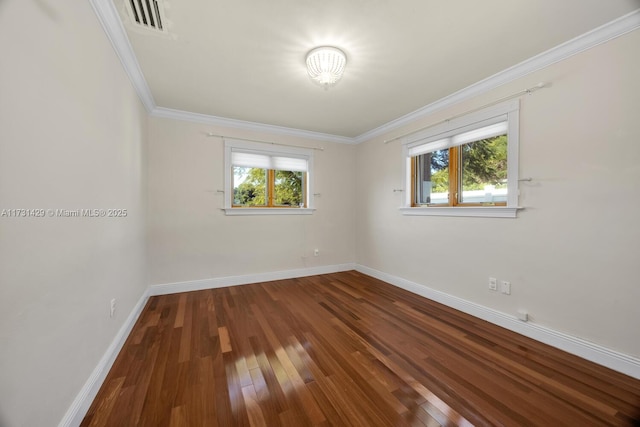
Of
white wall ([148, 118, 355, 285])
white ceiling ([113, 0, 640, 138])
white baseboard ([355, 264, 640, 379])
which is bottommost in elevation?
white baseboard ([355, 264, 640, 379])

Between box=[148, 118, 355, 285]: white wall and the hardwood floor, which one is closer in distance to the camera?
the hardwood floor

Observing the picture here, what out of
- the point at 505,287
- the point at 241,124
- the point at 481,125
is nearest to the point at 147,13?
the point at 241,124

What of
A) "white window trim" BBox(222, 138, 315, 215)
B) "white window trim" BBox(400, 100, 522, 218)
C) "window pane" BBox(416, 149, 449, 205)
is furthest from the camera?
"white window trim" BBox(222, 138, 315, 215)

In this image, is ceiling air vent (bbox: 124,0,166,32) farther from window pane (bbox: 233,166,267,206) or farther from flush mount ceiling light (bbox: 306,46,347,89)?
window pane (bbox: 233,166,267,206)

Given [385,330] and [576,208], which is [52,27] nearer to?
[385,330]

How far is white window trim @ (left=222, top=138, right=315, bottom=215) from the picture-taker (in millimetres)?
3541

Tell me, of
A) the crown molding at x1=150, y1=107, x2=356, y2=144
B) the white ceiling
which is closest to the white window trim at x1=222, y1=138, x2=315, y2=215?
the crown molding at x1=150, y1=107, x2=356, y2=144

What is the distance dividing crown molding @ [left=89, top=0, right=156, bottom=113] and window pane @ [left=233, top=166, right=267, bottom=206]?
1.45 meters

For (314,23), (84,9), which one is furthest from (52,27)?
(314,23)

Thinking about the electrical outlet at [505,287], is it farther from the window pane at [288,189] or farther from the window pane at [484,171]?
the window pane at [288,189]

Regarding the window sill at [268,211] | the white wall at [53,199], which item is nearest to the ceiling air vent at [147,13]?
the white wall at [53,199]

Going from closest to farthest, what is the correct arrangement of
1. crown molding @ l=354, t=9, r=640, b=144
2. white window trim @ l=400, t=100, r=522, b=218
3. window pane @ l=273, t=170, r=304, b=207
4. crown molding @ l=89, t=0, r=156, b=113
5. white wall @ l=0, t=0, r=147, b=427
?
white wall @ l=0, t=0, r=147, b=427
crown molding @ l=89, t=0, r=156, b=113
crown molding @ l=354, t=9, r=640, b=144
white window trim @ l=400, t=100, r=522, b=218
window pane @ l=273, t=170, r=304, b=207

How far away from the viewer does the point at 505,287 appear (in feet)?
7.70

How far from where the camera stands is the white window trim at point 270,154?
354 cm
